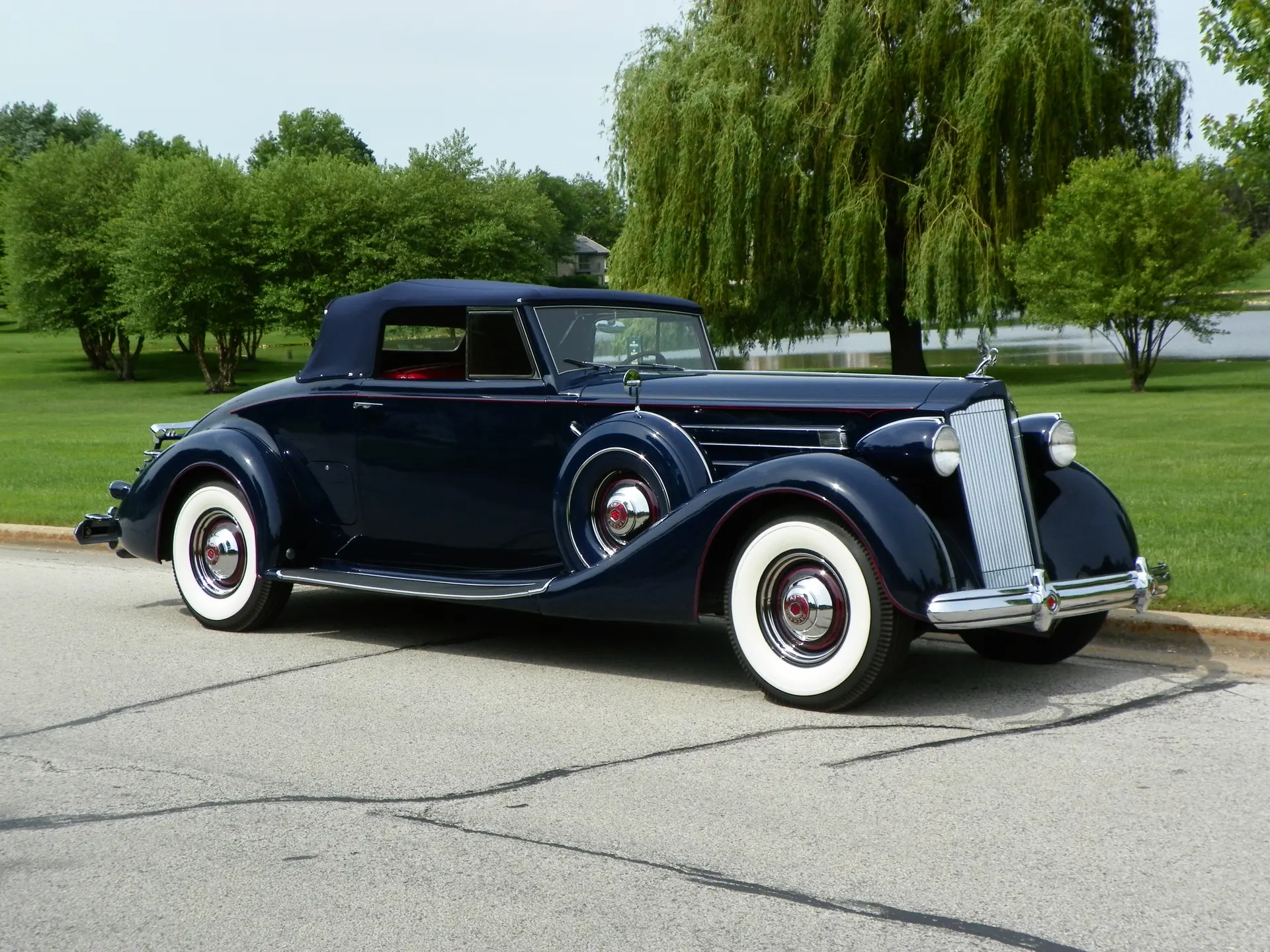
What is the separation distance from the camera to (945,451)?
533 centimetres

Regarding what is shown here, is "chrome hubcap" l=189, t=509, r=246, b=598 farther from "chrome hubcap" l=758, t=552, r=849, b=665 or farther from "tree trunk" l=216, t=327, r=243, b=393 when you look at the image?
"tree trunk" l=216, t=327, r=243, b=393

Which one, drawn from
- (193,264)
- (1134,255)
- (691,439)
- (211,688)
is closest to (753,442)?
(691,439)

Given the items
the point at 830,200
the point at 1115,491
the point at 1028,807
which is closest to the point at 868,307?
the point at 830,200

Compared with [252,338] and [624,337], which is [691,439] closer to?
[624,337]

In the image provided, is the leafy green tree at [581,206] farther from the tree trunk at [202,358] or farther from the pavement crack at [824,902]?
the pavement crack at [824,902]

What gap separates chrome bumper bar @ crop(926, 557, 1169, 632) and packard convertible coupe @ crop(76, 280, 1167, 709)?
0.01 meters

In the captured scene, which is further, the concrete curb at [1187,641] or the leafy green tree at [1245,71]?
the leafy green tree at [1245,71]

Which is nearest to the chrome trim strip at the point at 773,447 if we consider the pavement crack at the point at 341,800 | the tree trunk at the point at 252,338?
the pavement crack at the point at 341,800

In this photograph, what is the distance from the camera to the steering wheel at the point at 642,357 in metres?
6.92

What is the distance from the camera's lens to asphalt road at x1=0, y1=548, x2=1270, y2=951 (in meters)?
3.39

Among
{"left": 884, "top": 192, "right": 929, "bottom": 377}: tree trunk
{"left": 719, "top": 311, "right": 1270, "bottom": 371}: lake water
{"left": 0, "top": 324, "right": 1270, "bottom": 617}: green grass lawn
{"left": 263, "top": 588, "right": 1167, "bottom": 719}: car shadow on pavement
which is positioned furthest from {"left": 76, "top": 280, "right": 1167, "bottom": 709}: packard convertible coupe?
{"left": 719, "top": 311, "right": 1270, "bottom": 371}: lake water

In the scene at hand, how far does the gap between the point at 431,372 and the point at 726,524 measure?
2339 mm

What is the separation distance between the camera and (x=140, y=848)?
13.0ft


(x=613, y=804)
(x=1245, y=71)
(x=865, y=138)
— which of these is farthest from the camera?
(x=865, y=138)
